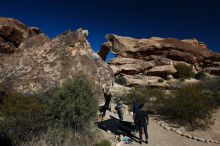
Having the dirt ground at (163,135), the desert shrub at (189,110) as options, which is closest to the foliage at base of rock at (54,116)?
the dirt ground at (163,135)

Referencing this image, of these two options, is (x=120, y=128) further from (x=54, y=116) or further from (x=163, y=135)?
(x=54, y=116)

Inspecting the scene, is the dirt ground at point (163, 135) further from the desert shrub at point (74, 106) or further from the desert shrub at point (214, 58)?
the desert shrub at point (214, 58)

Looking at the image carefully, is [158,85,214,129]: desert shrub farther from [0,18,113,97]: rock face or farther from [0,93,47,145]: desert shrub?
[0,93,47,145]: desert shrub

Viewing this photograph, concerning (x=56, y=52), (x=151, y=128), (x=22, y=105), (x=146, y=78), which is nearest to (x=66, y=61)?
(x=56, y=52)

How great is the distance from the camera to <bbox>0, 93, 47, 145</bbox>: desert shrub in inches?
290

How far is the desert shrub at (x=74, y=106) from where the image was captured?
26.5ft

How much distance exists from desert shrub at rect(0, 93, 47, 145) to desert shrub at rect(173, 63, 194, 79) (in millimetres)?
30812

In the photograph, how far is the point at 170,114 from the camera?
15391 mm

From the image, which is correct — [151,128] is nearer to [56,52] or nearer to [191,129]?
[191,129]

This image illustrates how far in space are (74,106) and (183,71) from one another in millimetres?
30980

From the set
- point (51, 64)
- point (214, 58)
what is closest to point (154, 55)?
point (214, 58)

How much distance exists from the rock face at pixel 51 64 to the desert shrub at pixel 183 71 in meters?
27.0

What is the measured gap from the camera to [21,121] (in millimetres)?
7359

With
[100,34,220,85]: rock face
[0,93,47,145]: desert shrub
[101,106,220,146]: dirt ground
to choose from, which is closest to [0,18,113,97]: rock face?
[0,93,47,145]: desert shrub
